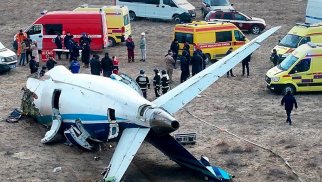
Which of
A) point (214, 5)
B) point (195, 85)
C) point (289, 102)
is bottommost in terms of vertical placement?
point (289, 102)

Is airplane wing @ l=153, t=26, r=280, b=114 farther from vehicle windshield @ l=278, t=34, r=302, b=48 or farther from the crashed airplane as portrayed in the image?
vehicle windshield @ l=278, t=34, r=302, b=48

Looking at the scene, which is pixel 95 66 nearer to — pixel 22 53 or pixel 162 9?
pixel 22 53

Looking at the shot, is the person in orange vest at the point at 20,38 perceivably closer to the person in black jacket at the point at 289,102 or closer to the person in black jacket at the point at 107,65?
the person in black jacket at the point at 107,65

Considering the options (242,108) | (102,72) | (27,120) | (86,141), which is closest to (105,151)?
(86,141)

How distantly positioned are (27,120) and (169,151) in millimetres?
7944

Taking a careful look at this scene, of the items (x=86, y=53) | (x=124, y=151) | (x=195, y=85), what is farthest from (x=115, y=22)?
(x=124, y=151)

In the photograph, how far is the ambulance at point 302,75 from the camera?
31.3 metres

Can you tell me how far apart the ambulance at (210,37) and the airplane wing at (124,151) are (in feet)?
53.3

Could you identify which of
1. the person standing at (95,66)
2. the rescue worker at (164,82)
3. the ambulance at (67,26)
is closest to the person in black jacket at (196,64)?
the rescue worker at (164,82)

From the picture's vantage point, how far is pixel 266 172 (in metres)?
22.4

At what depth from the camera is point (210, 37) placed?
37625 millimetres

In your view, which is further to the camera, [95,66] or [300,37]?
[300,37]

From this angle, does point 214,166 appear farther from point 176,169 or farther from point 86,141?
point 86,141

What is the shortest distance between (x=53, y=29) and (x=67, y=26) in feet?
2.43
